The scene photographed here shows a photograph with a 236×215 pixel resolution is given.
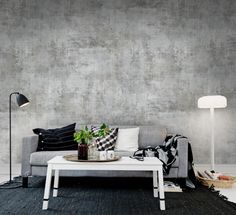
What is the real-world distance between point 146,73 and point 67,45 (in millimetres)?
1275

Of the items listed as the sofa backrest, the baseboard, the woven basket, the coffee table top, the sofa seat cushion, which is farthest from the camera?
the baseboard

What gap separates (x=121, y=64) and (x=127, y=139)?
4.15 feet

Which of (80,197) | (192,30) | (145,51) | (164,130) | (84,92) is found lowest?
(80,197)

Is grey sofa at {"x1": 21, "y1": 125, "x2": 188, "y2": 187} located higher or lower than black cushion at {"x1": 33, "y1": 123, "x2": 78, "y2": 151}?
lower

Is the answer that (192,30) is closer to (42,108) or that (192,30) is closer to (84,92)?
(84,92)

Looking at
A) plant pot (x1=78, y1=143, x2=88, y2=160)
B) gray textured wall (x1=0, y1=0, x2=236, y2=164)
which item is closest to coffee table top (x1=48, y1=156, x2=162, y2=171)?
plant pot (x1=78, y1=143, x2=88, y2=160)

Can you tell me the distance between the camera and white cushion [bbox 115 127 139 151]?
4512 millimetres

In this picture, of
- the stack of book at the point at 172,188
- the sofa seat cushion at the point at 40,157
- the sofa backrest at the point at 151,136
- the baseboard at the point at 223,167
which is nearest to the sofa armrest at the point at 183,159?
the stack of book at the point at 172,188

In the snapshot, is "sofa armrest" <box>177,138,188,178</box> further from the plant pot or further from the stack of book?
the plant pot

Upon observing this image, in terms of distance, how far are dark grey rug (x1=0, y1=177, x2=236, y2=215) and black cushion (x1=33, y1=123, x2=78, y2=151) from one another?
0.46 m

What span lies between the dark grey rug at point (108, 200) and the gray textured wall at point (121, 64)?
1203 mm

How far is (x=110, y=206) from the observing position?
324 cm

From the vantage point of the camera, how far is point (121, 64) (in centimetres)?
522

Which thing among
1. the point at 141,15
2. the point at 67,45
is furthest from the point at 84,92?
the point at 141,15
